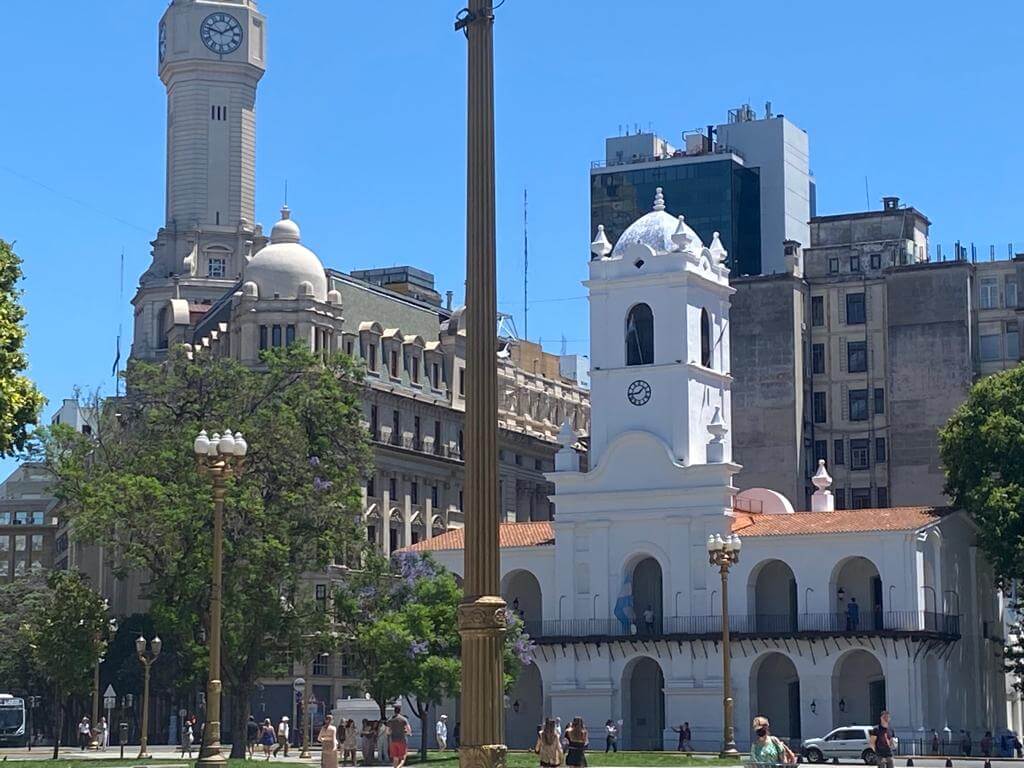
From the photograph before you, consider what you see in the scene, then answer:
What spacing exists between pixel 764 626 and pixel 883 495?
32664 mm

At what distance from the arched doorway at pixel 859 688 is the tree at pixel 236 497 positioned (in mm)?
20977

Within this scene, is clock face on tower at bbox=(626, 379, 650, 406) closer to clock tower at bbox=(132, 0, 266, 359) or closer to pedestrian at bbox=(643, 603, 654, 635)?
pedestrian at bbox=(643, 603, 654, 635)

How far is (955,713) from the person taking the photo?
76.6 m

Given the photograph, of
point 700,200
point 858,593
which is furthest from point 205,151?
point 858,593

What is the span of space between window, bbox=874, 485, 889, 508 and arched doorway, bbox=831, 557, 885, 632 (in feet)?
96.6

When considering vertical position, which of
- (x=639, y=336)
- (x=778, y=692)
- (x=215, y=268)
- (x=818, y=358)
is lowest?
(x=778, y=692)

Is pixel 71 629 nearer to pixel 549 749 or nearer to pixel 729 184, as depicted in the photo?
pixel 549 749

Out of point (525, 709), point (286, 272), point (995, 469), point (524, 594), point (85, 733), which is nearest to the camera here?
point (995, 469)

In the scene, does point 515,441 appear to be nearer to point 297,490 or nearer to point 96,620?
point 96,620

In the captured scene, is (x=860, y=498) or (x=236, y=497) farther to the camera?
(x=860, y=498)

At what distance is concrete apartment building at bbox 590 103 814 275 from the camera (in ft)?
445

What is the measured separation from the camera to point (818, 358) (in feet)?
356

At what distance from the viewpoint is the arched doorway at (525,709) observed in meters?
81.8

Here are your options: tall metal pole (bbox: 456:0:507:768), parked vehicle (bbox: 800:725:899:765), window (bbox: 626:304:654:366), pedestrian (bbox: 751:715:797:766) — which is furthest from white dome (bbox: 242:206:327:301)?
tall metal pole (bbox: 456:0:507:768)
